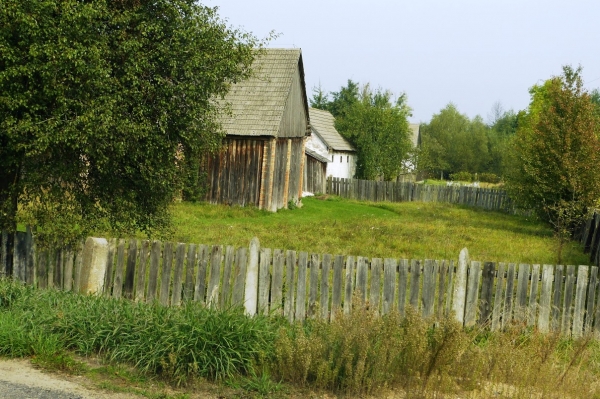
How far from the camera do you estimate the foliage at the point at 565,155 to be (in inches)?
914

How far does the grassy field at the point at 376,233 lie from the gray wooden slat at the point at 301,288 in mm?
3972

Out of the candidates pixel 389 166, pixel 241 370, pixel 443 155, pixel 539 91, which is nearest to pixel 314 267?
pixel 241 370

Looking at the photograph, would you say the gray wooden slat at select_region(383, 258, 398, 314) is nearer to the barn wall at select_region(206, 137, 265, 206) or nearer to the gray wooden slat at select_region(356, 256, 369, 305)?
the gray wooden slat at select_region(356, 256, 369, 305)

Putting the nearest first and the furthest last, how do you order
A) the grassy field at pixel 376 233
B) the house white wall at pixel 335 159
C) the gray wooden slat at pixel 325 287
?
the gray wooden slat at pixel 325 287
the grassy field at pixel 376 233
the house white wall at pixel 335 159

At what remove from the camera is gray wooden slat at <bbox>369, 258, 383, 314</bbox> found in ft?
33.2

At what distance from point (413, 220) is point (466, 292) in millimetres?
18630

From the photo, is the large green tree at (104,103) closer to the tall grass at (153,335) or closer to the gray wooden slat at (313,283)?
the tall grass at (153,335)

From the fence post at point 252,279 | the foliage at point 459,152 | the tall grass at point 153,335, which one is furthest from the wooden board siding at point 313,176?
the foliage at point 459,152

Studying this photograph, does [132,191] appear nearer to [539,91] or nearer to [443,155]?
[539,91]

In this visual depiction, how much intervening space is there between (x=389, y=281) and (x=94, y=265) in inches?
178

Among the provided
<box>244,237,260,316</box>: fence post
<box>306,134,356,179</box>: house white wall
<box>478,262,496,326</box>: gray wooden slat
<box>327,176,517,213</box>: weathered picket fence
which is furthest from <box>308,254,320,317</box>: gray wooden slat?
<box>306,134,356,179</box>: house white wall

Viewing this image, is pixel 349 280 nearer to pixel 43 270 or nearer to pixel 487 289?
pixel 487 289

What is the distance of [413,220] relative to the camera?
28797 millimetres

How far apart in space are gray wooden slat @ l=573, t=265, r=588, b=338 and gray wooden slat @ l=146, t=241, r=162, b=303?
6.37 metres
